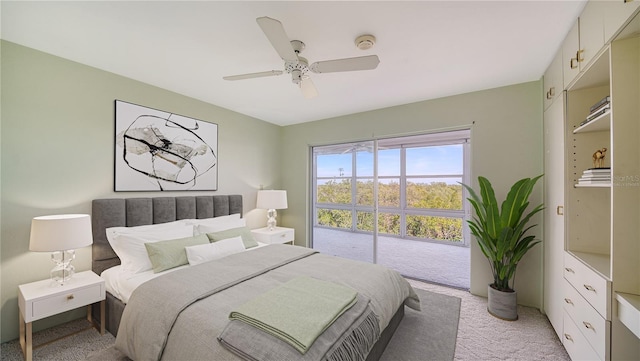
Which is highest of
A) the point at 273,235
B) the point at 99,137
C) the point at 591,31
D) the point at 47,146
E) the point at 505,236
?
the point at 591,31

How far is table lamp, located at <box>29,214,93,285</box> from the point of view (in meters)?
1.93

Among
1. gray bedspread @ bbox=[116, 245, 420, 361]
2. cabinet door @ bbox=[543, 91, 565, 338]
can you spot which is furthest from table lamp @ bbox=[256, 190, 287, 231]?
Result: cabinet door @ bbox=[543, 91, 565, 338]

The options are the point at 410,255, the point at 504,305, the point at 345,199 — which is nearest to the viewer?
the point at 504,305

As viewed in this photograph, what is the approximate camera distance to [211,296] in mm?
1704

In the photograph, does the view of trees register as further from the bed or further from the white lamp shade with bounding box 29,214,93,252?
the white lamp shade with bounding box 29,214,93,252

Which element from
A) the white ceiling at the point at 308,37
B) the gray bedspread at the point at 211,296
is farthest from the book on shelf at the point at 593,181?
the gray bedspread at the point at 211,296

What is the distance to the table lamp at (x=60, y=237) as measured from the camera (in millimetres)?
1926

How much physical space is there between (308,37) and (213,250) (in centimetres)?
225

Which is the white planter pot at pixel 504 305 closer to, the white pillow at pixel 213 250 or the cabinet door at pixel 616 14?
the cabinet door at pixel 616 14

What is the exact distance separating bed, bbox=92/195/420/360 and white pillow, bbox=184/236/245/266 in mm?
A: 222

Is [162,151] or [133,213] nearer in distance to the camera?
[133,213]

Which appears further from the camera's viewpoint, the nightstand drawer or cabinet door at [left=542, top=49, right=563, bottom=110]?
cabinet door at [left=542, top=49, right=563, bottom=110]

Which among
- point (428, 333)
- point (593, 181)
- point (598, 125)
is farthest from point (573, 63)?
point (428, 333)

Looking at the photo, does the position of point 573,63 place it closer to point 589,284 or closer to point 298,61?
point 589,284
